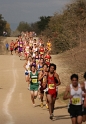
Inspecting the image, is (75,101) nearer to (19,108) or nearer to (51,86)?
(51,86)

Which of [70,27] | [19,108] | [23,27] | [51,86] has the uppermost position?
[23,27]

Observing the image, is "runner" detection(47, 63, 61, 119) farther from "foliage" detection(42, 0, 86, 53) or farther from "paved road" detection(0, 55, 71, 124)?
"foliage" detection(42, 0, 86, 53)

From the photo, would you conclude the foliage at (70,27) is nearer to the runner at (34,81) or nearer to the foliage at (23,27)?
the runner at (34,81)

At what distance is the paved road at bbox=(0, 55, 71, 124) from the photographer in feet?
43.2

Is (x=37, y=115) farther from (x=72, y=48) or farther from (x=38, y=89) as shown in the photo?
(x=72, y=48)

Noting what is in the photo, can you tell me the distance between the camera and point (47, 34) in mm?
54281

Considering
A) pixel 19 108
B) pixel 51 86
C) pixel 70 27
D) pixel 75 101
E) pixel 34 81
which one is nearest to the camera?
pixel 75 101

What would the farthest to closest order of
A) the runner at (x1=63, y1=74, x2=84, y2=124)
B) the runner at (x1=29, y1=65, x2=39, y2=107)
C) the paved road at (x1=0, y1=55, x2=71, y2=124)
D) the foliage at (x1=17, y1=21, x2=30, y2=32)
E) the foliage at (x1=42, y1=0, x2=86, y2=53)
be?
the foliage at (x1=17, y1=21, x2=30, y2=32) → the foliage at (x1=42, y1=0, x2=86, y2=53) → the runner at (x1=29, y1=65, x2=39, y2=107) → the paved road at (x1=0, y1=55, x2=71, y2=124) → the runner at (x1=63, y1=74, x2=84, y2=124)

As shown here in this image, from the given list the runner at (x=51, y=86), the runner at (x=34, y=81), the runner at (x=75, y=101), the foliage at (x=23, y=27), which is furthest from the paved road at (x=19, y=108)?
the foliage at (x=23, y=27)

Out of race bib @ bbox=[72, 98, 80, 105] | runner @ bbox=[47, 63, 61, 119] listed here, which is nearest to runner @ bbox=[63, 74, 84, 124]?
race bib @ bbox=[72, 98, 80, 105]

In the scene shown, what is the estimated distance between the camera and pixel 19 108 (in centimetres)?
1566

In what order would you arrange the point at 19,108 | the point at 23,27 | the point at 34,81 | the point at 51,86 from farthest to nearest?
the point at 23,27 < the point at 34,81 < the point at 19,108 < the point at 51,86

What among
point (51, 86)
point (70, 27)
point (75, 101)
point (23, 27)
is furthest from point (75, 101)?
point (23, 27)

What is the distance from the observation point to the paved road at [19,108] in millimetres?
13164
